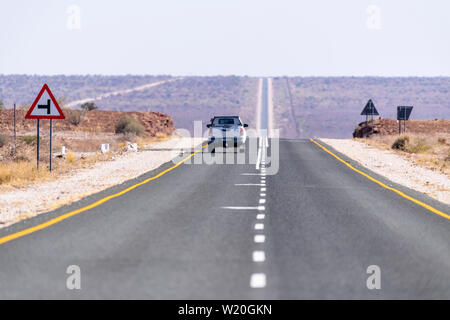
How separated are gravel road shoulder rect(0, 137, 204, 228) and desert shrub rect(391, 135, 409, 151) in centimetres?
1558

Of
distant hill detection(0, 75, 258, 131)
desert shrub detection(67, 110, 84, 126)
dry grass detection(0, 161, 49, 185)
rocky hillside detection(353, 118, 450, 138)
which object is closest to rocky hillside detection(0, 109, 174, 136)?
desert shrub detection(67, 110, 84, 126)

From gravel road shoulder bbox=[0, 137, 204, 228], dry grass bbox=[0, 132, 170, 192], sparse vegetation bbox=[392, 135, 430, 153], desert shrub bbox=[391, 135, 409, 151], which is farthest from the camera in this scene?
desert shrub bbox=[391, 135, 409, 151]

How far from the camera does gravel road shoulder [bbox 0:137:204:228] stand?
14500 millimetres

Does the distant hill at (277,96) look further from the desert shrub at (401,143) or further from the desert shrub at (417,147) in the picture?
the desert shrub at (417,147)

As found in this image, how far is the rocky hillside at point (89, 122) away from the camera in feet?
201

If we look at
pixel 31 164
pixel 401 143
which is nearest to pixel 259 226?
pixel 31 164

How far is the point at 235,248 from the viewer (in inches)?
388

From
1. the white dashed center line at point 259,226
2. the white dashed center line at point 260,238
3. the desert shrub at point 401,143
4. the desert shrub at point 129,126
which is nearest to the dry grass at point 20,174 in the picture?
the white dashed center line at point 259,226

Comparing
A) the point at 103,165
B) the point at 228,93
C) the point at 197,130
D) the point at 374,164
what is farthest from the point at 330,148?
the point at 228,93

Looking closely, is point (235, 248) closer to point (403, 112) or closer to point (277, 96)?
point (403, 112)

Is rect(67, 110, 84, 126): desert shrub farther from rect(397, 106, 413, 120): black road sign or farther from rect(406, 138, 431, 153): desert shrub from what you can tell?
rect(406, 138, 431, 153): desert shrub

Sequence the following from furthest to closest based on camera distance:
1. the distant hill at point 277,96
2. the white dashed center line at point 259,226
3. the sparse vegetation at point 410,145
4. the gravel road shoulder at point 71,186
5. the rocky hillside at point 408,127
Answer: the distant hill at point 277,96, the rocky hillside at point 408,127, the sparse vegetation at point 410,145, the gravel road shoulder at point 71,186, the white dashed center line at point 259,226

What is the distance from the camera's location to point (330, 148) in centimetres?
4141

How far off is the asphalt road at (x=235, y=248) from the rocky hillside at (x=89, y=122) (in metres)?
45.4
